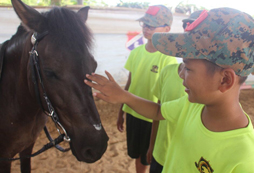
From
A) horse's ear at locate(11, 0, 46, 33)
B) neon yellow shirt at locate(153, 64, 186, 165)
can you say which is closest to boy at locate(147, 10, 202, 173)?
neon yellow shirt at locate(153, 64, 186, 165)

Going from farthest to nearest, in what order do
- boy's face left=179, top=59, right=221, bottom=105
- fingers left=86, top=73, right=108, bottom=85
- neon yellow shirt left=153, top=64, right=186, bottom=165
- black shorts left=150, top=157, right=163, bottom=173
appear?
1. black shorts left=150, top=157, right=163, bottom=173
2. neon yellow shirt left=153, top=64, right=186, bottom=165
3. fingers left=86, top=73, right=108, bottom=85
4. boy's face left=179, top=59, right=221, bottom=105

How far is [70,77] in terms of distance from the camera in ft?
3.71

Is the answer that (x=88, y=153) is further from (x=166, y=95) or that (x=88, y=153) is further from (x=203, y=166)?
(x=166, y=95)

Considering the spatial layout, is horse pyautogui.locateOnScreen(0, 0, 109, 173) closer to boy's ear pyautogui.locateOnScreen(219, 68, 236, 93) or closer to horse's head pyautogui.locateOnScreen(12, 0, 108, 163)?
horse's head pyautogui.locateOnScreen(12, 0, 108, 163)

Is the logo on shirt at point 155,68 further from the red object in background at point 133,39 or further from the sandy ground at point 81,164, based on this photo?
the red object in background at point 133,39

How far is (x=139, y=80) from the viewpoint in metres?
2.23

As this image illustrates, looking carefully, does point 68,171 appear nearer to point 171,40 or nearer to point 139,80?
point 139,80

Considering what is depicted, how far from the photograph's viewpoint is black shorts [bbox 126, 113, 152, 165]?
2.23m

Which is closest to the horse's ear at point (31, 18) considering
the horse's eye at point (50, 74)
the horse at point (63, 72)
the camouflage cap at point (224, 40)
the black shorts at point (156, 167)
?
the horse at point (63, 72)

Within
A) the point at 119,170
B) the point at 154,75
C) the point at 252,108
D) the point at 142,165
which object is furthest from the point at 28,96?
the point at 252,108

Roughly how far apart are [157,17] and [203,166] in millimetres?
1775

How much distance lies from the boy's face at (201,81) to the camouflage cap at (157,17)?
4.60 feet

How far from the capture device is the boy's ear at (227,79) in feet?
2.63

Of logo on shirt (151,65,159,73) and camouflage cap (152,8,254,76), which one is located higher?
camouflage cap (152,8,254,76)
